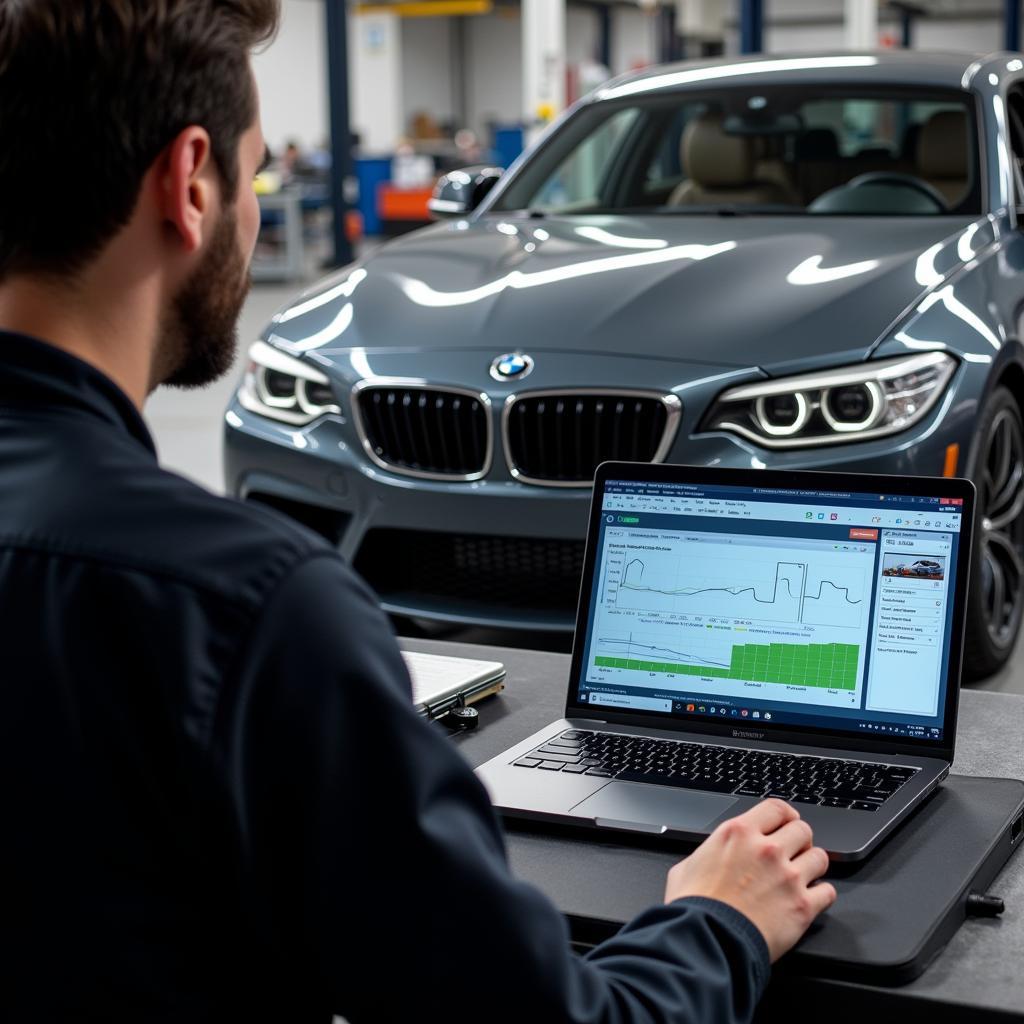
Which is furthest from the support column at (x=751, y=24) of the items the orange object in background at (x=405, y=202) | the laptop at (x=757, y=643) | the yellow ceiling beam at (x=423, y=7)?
the laptop at (x=757, y=643)

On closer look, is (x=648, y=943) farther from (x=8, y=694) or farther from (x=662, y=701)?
(x=662, y=701)

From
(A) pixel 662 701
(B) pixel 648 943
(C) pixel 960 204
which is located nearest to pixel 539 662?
(A) pixel 662 701

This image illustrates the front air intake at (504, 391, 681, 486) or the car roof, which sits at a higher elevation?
the car roof

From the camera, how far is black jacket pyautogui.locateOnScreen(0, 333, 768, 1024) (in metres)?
0.81

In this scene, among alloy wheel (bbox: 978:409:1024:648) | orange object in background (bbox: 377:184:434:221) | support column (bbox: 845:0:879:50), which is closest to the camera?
alloy wheel (bbox: 978:409:1024:648)

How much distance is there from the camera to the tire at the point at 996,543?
332 centimetres

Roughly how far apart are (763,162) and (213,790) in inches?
172

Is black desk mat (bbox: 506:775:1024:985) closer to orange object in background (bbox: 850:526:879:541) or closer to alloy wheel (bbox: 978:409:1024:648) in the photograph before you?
orange object in background (bbox: 850:526:879:541)

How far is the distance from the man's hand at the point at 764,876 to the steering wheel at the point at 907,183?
3114mm

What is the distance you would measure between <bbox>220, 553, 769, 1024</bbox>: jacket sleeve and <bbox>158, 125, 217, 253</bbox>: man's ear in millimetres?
220

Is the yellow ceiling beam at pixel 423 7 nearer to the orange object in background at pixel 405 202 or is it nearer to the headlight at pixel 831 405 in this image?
the orange object in background at pixel 405 202

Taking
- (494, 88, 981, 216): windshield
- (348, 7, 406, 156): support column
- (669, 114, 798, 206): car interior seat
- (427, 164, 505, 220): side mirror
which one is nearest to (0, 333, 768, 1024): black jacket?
(494, 88, 981, 216): windshield

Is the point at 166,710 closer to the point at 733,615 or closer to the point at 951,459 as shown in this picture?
the point at 733,615

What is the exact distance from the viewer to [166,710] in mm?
802
